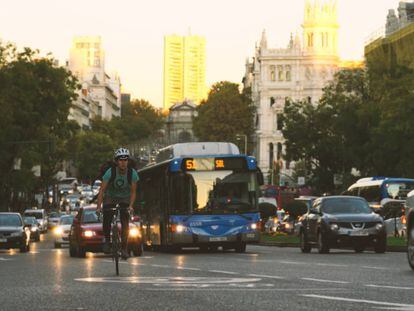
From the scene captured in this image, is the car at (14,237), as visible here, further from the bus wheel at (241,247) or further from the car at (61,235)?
the car at (61,235)

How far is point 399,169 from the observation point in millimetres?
77375

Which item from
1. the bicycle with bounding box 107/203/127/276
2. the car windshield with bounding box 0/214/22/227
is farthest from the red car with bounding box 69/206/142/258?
the bicycle with bounding box 107/203/127/276

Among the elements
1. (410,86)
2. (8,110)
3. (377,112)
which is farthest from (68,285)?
(377,112)

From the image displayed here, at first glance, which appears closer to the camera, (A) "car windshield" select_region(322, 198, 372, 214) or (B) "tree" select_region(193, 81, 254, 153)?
(A) "car windshield" select_region(322, 198, 372, 214)

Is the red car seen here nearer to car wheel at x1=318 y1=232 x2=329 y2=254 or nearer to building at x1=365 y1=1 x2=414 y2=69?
car wheel at x1=318 y1=232 x2=329 y2=254

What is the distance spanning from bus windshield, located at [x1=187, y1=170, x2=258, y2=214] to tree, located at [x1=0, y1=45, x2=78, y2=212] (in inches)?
1731

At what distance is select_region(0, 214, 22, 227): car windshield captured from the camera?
4528cm

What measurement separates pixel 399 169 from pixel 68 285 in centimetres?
6127

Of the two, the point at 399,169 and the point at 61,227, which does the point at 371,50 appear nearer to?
the point at 399,169

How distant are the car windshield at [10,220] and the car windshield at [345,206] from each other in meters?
12.0

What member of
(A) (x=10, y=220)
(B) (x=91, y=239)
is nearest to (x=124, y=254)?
(B) (x=91, y=239)

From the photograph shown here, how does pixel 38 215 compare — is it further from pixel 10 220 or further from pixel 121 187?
pixel 121 187

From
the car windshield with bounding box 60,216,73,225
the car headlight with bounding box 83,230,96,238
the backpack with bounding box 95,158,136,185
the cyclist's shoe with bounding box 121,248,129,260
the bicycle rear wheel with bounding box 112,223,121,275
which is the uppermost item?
the car windshield with bounding box 60,216,73,225

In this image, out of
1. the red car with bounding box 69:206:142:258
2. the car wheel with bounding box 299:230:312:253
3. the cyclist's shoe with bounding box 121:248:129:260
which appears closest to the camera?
the cyclist's shoe with bounding box 121:248:129:260
